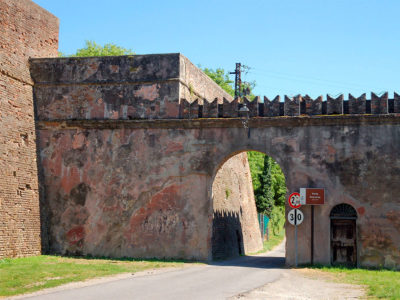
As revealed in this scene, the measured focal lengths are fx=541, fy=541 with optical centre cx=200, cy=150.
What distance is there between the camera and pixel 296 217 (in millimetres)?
18797

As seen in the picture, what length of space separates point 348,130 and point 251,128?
348 cm

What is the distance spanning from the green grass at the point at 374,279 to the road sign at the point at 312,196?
2251mm

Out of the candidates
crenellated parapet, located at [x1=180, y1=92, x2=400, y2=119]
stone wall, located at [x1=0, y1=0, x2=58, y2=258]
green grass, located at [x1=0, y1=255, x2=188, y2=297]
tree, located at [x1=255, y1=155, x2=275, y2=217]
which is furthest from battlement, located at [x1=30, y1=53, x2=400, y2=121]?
tree, located at [x1=255, y1=155, x2=275, y2=217]

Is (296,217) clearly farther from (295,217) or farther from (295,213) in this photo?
(295,213)

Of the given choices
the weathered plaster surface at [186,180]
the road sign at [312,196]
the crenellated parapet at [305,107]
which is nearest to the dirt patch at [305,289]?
the road sign at [312,196]

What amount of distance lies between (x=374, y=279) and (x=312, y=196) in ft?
15.2

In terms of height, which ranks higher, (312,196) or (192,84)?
(192,84)

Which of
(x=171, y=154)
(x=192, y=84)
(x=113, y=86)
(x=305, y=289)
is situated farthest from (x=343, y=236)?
(x=113, y=86)

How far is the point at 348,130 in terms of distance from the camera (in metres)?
19.2

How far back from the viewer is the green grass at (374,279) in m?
11.9

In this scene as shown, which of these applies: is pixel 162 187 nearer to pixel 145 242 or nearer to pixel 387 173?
pixel 145 242

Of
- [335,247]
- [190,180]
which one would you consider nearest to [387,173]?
[335,247]

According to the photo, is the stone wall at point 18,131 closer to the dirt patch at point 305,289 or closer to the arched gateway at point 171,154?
the arched gateway at point 171,154

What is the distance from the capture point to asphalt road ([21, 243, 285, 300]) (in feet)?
36.6
